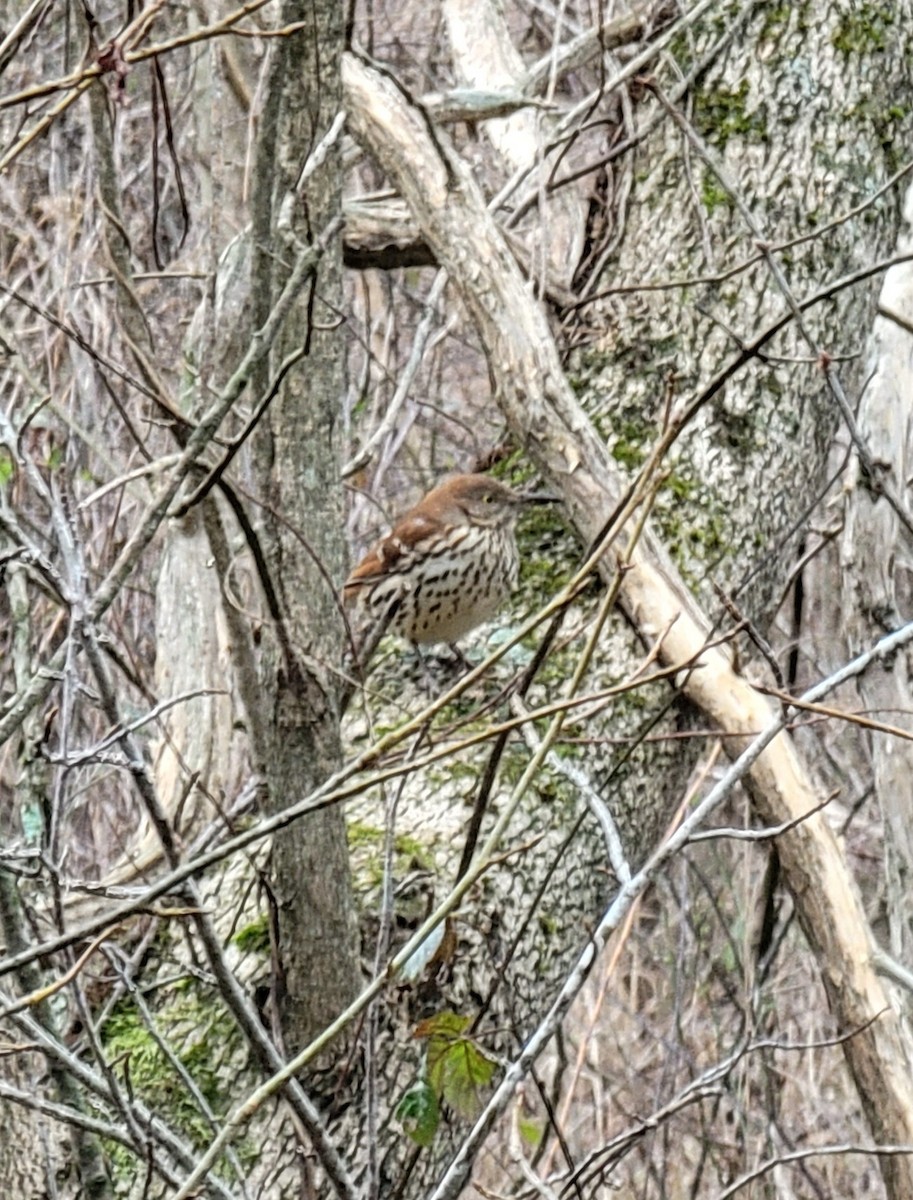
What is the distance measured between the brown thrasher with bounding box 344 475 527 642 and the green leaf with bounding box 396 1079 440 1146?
112 cm

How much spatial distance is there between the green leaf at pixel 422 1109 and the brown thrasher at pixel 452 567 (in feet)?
3.67

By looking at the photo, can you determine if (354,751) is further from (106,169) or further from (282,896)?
(106,169)

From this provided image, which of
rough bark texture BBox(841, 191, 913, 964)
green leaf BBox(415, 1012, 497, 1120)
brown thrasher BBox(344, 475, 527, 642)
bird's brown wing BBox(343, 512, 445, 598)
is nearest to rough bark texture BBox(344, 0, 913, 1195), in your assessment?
brown thrasher BBox(344, 475, 527, 642)

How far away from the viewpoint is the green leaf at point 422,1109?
2.57m

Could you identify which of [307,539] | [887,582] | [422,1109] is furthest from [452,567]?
[422,1109]

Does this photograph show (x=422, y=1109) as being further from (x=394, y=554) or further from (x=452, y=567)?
(x=394, y=554)

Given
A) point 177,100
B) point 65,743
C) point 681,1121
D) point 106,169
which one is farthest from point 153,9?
point 681,1121

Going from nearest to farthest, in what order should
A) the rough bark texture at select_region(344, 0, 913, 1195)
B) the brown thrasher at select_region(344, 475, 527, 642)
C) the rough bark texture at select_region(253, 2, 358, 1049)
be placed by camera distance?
the rough bark texture at select_region(253, 2, 358, 1049) < the rough bark texture at select_region(344, 0, 913, 1195) < the brown thrasher at select_region(344, 475, 527, 642)

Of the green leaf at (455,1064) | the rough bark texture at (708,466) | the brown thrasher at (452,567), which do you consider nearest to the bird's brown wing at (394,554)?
the brown thrasher at (452,567)

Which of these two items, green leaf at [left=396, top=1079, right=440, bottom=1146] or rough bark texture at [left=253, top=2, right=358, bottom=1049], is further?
green leaf at [left=396, top=1079, right=440, bottom=1146]

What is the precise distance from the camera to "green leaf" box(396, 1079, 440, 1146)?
101 inches

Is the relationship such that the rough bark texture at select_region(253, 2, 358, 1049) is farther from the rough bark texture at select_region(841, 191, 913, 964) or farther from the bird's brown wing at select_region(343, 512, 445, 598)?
the rough bark texture at select_region(841, 191, 913, 964)

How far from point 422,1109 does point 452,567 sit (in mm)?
1435

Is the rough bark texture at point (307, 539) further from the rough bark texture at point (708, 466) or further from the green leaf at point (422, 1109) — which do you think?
the rough bark texture at point (708, 466)
